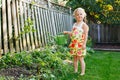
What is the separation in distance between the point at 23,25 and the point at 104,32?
813 cm

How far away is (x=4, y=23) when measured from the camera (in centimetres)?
526

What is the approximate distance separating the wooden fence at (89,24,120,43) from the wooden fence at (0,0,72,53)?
15.7 ft

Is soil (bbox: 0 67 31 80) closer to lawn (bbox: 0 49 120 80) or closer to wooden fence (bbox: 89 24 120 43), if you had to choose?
lawn (bbox: 0 49 120 80)

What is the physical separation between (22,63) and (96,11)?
785 centimetres

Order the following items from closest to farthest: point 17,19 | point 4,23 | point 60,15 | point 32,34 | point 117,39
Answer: point 4,23
point 17,19
point 32,34
point 60,15
point 117,39

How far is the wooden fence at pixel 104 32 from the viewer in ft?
44.7

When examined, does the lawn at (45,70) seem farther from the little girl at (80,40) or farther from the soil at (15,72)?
the little girl at (80,40)

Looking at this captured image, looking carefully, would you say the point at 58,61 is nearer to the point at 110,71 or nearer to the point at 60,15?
the point at 110,71

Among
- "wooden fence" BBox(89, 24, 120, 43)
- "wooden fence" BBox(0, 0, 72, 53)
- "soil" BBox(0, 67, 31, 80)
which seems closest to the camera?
"soil" BBox(0, 67, 31, 80)

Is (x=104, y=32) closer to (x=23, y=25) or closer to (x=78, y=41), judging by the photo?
(x=23, y=25)

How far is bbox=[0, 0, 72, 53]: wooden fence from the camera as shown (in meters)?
5.31

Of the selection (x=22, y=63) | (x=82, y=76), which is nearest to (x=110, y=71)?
(x=82, y=76)

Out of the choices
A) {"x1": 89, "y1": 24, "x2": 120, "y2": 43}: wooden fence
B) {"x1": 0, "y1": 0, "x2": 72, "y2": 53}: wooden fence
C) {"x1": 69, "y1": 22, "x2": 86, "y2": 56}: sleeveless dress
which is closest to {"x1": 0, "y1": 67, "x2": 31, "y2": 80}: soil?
{"x1": 0, "y1": 0, "x2": 72, "y2": 53}: wooden fence

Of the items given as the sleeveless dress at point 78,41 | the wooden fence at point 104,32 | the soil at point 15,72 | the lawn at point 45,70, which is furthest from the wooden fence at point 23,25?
the wooden fence at point 104,32
